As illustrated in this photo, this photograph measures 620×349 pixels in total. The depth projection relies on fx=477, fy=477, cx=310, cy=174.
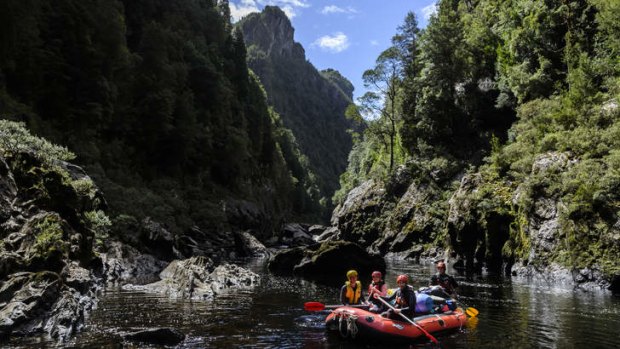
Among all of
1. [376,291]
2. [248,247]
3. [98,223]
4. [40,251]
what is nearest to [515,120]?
[248,247]

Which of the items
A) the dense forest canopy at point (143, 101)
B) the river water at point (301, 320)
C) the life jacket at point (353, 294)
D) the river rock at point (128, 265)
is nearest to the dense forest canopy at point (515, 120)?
the river water at point (301, 320)

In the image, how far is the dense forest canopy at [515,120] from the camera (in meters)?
22.5

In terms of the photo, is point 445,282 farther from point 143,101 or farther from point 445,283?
point 143,101

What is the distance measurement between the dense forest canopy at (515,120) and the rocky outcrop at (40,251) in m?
19.8

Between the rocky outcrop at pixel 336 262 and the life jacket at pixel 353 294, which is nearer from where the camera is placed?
the life jacket at pixel 353 294

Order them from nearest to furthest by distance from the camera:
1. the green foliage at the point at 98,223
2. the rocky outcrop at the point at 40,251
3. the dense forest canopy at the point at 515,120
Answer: the rocky outcrop at the point at 40,251, the green foliage at the point at 98,223, the dense forest canopy at the point at 515,120

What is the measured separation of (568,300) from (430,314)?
7.30 metres

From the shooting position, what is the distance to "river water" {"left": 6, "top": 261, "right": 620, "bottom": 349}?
11305 millimetres

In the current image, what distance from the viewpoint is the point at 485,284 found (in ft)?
74.1

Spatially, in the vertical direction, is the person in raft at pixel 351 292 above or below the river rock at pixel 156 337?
above

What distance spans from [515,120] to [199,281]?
1216 inches

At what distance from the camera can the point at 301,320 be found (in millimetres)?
14227

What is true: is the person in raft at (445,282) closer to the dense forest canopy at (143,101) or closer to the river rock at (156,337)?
the river rock at (156,337)

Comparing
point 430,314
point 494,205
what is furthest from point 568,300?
point 494,205
